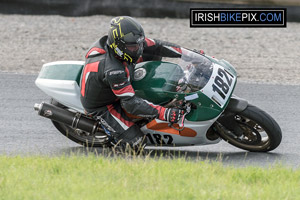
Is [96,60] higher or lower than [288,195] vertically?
higher

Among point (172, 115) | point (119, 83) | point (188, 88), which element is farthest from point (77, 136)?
point (188, 88)

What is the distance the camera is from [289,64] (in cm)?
1087

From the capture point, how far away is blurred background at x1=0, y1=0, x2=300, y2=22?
1262 cm

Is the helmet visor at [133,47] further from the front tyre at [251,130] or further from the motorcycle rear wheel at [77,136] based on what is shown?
the motorcycle rear wheel at [77,136]

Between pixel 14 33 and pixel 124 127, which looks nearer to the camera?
pixel 124 127

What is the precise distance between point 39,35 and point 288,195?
342 inches

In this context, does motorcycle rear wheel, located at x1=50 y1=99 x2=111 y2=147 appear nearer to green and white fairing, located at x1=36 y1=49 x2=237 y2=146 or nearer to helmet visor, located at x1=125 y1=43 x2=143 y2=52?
green and white fairing, located at x1=36 y1=49 x2=237 y2=146

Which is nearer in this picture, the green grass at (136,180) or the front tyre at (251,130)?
the green grass at (136,180)

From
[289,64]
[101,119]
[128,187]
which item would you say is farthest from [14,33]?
[128,187]

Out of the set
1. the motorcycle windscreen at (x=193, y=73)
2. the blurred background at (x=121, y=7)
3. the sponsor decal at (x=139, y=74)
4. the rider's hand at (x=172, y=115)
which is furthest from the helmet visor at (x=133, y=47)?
the blurred background at (x=121, y=7)

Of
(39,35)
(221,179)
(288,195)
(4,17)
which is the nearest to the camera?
(288,195)

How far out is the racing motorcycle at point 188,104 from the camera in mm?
6000

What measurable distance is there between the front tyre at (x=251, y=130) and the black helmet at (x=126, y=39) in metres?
1.19

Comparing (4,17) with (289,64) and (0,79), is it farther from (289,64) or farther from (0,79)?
(289,64)
